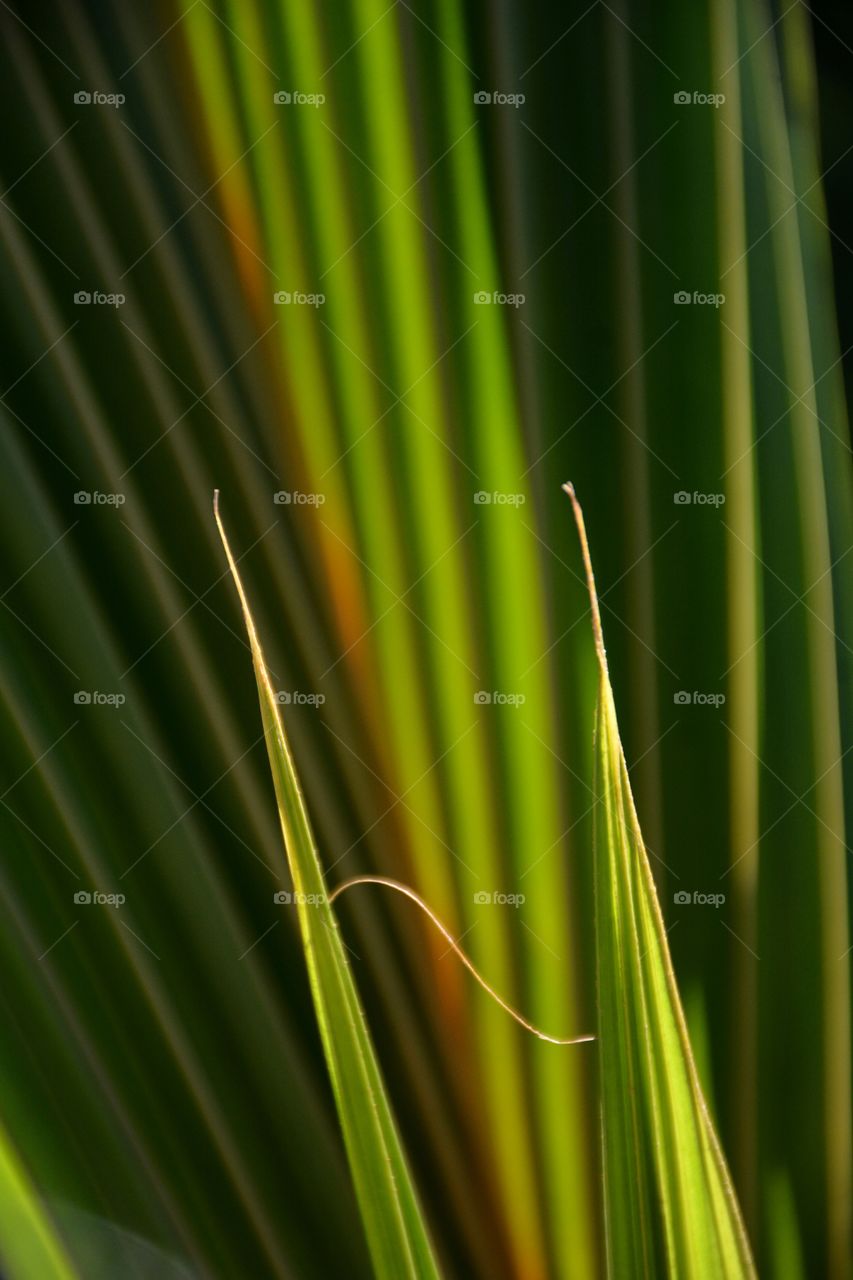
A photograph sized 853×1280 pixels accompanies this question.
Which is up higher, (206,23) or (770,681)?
(206,23)

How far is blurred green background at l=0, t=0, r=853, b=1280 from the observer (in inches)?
32.8

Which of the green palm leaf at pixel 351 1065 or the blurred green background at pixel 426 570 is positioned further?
the blurred green background at pixel 426 570

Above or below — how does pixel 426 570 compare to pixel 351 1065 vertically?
above

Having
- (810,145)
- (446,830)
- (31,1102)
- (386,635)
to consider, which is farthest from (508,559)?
(31,1102)

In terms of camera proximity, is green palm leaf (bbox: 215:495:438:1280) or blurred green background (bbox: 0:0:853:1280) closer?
green palm leaf (bbox: 215:495:438:1280)

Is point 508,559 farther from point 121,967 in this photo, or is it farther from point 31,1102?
point 31,1102

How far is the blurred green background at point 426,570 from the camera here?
833 millimetres

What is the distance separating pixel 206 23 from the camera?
85 cm

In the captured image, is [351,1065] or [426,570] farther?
[426,570]

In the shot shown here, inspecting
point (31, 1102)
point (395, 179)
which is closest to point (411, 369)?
point (395, 179)

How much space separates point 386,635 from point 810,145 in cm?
58

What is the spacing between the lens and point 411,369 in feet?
2.82

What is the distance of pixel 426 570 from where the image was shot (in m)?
0.86

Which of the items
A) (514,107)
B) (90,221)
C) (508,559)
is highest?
(514,107)
